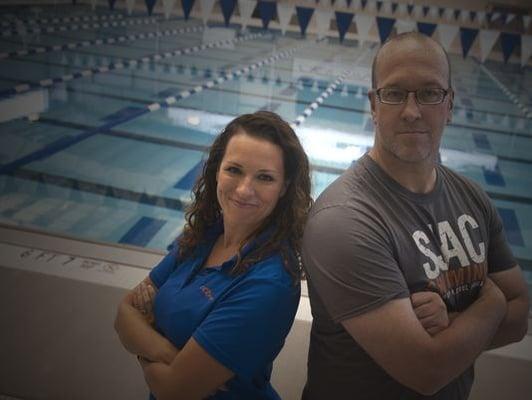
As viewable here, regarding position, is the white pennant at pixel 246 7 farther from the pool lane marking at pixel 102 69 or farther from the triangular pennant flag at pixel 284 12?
the pool lane marking at pixel 102 69

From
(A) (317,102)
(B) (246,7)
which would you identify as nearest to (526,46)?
(A) (317,102)

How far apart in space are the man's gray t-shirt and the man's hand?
0.11ft

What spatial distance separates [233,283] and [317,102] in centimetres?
645

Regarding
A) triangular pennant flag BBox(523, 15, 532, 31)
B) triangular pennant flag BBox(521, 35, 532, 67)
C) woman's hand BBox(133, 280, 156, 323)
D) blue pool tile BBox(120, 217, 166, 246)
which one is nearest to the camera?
woman's hand BBox(133, 280, 156, 323)

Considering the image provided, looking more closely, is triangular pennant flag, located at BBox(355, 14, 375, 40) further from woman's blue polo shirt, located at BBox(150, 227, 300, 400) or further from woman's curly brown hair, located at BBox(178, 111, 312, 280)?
woman's blue polo shirt, located at BBox(150, 227, 300, 400)

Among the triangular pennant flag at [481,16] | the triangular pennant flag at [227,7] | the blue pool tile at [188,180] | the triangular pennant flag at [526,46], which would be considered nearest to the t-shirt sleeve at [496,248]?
the blue pool tile at [188,180]

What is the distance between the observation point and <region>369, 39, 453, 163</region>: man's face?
1328mm

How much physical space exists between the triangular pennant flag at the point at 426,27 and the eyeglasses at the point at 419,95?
8549 millimetres

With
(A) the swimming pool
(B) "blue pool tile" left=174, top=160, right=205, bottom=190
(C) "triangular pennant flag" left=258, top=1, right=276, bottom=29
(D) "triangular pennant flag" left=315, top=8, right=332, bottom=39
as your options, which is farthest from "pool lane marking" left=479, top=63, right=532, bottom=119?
(B) "blue pool tile" left=174, top=160, right=205, bottom=190

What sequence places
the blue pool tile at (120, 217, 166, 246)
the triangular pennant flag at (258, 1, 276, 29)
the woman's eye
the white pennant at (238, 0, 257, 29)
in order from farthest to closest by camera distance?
the white pennant at (238, 0, 257, 29)
the triangular pennant flag at (258, 1, 276, 29)
the blue pool tile at (120, 217, 166, 246)
the woman's eye

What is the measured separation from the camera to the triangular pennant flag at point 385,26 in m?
9.84

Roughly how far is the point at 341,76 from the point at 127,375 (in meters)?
8.72

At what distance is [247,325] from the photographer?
1256 millimetres

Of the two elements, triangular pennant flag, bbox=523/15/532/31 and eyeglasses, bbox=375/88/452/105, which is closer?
eyeglasses, bbox=375/88/452/105
